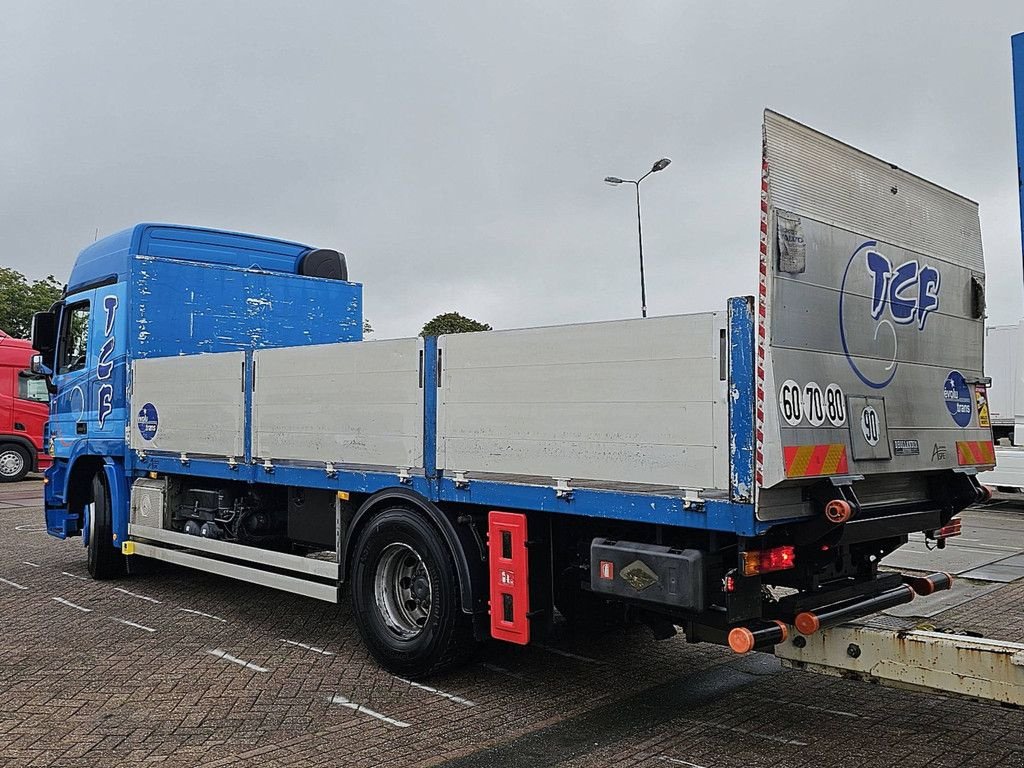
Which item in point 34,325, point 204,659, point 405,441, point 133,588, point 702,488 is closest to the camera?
point 702,488

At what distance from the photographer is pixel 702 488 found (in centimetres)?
443

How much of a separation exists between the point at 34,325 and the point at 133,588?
302cm

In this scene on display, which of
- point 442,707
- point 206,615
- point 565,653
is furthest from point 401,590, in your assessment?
point 206,615

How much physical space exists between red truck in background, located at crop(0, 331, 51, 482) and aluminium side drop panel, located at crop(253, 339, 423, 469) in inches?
687

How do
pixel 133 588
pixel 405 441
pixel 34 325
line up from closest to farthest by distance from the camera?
pixel 405 441 → pixel 133 588 → pixel 34 325

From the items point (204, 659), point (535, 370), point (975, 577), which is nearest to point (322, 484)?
point (204, 659)

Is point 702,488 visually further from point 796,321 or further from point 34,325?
point 34,325

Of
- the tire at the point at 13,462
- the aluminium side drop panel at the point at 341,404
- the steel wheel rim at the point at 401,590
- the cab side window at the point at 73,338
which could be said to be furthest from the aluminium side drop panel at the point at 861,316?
the tire at the point at 13,462

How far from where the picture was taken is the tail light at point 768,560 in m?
4.45

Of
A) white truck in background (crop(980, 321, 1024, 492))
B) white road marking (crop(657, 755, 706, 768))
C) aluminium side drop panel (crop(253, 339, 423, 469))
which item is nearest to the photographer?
white road marking (crop(657, 755, 706, 768))

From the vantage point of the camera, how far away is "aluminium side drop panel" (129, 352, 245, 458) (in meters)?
7.43

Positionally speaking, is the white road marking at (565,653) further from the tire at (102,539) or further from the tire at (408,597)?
the tire at (102,539)

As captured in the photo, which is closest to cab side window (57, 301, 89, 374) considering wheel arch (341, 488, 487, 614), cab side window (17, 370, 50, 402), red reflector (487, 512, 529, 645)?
wheel arch (341, 488, 487, 614)

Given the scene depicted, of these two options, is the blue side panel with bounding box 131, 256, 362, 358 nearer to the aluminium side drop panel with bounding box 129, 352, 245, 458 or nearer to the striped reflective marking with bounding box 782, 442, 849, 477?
the aluminium side drop panel with bounding box 129, 352, 245, 458
